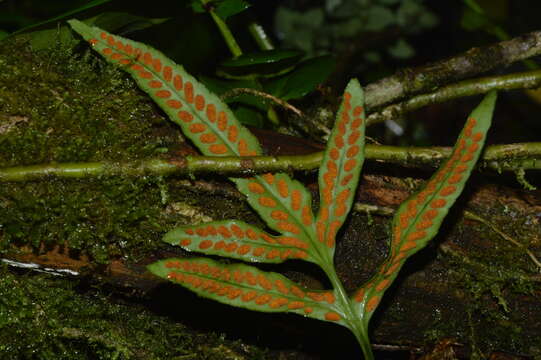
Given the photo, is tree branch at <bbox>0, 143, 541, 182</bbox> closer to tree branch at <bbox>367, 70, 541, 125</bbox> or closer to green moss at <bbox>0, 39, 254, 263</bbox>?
green moss at <bbox>0, 39, 254, 263</bbox>

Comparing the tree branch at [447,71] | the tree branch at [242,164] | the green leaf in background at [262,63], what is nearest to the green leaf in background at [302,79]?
the green leaf in background at [262,63]

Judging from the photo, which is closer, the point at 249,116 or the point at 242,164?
the point at 242,164

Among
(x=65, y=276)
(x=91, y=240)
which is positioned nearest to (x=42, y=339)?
(x=65, y=276)

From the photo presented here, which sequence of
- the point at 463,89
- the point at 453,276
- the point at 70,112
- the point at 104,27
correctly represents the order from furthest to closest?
the point at 463,89
the point at 104,27
the point at 453,276
the point at 70,112

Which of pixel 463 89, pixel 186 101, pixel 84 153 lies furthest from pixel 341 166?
pixel 463 89

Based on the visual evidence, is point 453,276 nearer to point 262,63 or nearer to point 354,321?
point 354,321

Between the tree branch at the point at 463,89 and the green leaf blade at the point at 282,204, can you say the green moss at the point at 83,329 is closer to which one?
the green leaf blade at the point at 282,204
